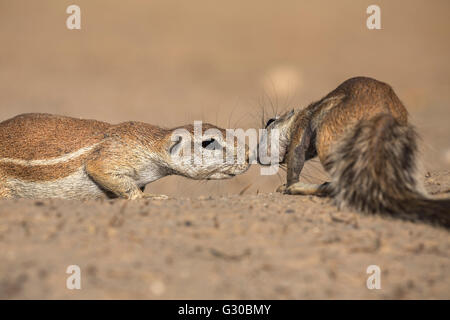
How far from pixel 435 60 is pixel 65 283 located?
22737mm

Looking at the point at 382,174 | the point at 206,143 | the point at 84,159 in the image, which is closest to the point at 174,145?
the point at 206,143

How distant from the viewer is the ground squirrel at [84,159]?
204 inches

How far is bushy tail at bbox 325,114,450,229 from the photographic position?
3.61 meters

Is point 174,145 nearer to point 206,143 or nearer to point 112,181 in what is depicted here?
point 206,143

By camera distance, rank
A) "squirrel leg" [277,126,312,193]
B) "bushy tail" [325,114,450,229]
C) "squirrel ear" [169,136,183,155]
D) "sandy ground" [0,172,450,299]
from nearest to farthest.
Answer: "sandy ground" [0,172,450,299], "bushy tail" [325,114,450,229], "squirrel leg" [277,126,312,193], "squirrel ear" [169,136,183,155]

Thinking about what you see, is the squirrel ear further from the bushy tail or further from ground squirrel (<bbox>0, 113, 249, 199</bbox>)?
the bushy tail

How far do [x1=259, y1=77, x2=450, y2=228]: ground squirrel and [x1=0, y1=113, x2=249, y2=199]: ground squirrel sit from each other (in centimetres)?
97

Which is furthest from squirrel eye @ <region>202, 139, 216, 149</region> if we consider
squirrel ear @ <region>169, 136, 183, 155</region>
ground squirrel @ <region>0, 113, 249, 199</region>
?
squirrel ear @ <region>169, 136, 183, 155</region>

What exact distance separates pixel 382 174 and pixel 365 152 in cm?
27

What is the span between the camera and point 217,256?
8.75 ft

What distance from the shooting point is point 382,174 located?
3.85m

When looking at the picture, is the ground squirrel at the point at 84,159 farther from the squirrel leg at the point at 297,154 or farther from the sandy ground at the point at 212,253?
the sandy ground at the point at 212,253
